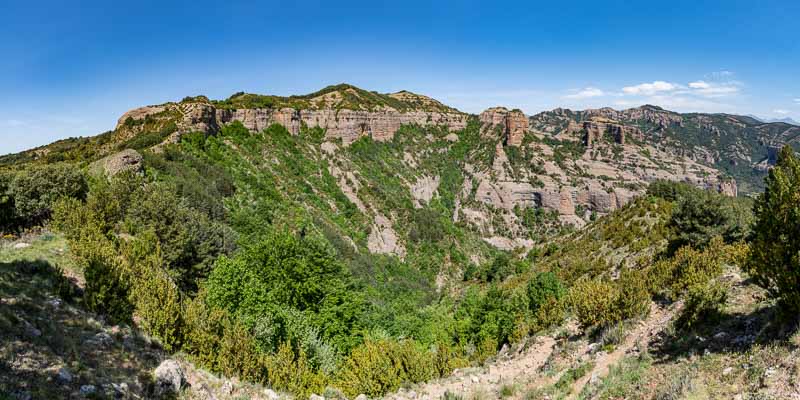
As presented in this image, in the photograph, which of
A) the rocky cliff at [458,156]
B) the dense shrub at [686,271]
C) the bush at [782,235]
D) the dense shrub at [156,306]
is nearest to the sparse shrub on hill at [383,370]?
the dense shrub at [156,306]

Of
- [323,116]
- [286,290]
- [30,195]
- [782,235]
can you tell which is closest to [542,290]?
[286,290]

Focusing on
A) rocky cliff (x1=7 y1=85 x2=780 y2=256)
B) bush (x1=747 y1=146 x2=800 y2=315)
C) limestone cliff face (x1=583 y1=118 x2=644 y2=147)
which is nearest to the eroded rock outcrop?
rocky cliff (x1=7 y1=85 x2=780 y2=256)

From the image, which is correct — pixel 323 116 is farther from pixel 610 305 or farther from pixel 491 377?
pixel 610 305

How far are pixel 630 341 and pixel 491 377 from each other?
17.0 feet

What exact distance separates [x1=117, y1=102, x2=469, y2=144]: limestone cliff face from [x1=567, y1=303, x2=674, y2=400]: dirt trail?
58310mm

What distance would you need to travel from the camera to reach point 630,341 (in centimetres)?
1384

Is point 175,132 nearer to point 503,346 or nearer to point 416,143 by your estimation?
point 503,346

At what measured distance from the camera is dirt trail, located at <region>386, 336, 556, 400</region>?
1407 cm

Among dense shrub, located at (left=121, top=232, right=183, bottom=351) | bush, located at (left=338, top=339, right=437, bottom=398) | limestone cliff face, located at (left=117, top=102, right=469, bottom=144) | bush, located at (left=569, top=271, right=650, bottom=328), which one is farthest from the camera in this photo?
limestone cliff face, located at (left=117, top=102, right=469, bottom=144)

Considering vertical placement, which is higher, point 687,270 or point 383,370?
point 687,270

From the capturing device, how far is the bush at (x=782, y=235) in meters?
8.90

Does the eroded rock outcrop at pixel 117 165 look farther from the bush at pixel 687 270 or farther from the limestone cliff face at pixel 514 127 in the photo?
the limestone cliff face at pixel 514 127

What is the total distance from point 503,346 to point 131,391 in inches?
647

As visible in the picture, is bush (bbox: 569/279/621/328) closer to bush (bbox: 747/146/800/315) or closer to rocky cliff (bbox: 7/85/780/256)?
bush (bbox: 747/146/800/315)
